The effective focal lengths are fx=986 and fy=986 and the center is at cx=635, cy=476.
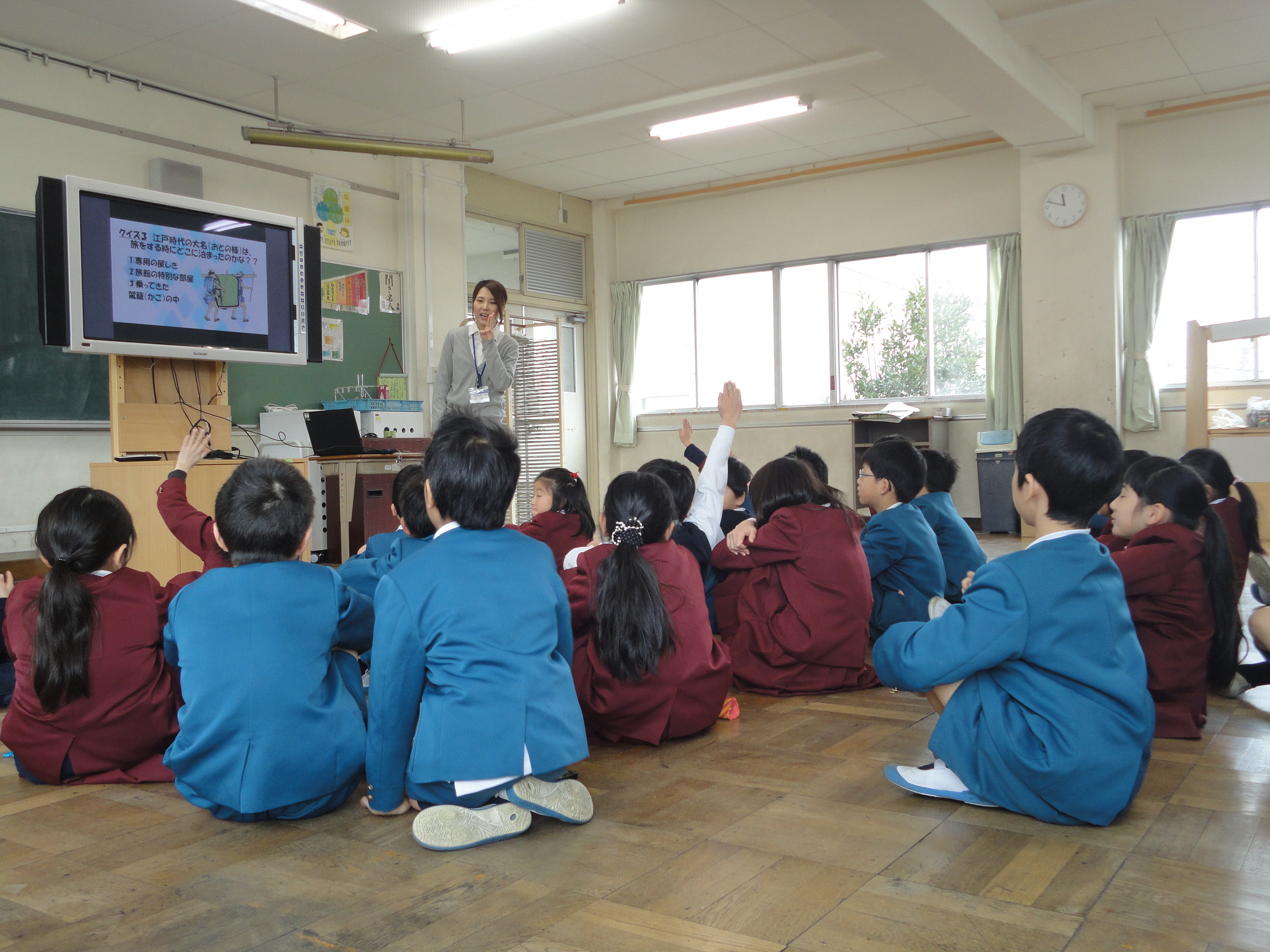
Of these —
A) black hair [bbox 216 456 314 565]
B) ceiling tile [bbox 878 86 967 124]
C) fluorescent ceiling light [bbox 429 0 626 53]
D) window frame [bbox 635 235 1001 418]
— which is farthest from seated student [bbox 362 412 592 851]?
window frame [bbox 635 235 1001 418]

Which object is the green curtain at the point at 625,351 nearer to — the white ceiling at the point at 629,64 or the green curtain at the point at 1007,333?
the white ceiling at the point at 629,64

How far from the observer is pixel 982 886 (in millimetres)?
1533

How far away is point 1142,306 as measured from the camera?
23.7 feet

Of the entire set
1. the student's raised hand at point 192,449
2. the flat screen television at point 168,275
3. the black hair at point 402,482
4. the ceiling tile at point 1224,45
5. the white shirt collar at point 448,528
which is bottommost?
the white shirt collar at point 448,528

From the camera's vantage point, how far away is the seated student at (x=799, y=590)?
9.29ft

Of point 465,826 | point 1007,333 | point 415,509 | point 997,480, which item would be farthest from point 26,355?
point 1007,333

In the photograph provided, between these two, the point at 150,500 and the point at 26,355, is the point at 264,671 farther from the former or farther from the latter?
the point at 26,355

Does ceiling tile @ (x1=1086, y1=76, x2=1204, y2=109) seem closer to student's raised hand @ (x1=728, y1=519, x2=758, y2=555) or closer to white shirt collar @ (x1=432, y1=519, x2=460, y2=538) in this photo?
student's raised hand @ (x1=728, y1=519, x2=758, y2=555)

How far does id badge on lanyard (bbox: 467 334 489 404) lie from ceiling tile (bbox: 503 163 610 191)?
11.5 feet

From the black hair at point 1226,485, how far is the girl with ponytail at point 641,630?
171cm

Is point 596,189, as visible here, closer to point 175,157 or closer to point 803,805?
point 175,157

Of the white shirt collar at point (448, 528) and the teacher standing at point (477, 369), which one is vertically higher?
the teacher standing at point (477, 369)

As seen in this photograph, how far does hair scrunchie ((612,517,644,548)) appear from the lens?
2.26 meters

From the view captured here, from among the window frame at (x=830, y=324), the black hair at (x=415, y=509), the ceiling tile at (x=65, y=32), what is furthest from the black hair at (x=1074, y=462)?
the window frame at (x=830, y=324)
